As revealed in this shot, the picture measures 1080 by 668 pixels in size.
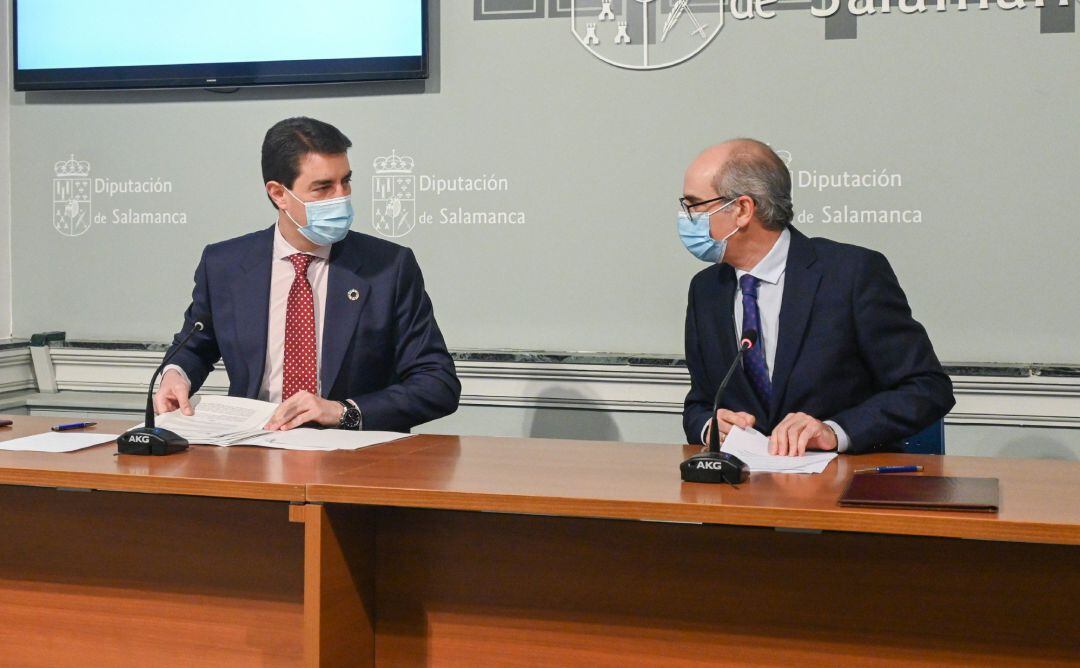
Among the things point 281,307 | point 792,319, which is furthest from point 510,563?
point 281,307

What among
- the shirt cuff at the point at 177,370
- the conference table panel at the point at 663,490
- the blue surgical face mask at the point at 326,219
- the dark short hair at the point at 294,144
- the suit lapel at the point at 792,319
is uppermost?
the dark short hair at the point at 294,144

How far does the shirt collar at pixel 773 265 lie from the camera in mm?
2758

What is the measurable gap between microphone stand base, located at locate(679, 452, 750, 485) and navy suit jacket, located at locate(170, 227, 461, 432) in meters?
1.06

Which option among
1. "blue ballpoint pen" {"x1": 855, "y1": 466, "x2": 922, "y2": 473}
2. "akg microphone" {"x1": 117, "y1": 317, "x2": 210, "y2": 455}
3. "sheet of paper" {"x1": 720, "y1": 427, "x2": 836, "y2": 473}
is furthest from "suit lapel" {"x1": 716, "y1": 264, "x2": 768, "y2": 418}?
"akg microphone" {"x1": 117, "y1": 317, "x2": 210, "y2": 455}

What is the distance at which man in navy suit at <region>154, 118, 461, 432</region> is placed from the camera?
9.57 ft

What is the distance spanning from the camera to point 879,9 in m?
3.47

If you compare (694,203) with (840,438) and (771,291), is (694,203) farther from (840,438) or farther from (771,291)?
(840,438)

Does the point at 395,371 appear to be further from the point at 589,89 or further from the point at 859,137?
the point at 859,137

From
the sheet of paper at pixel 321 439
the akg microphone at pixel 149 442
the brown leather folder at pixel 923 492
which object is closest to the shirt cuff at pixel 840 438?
the brown leather folder at pixel 923 492

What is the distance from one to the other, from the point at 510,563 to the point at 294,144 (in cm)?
135

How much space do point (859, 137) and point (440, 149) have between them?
4.35 feet

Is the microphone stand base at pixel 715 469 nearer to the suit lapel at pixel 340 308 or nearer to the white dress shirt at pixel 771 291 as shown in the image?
the white dress shirt at pixel 771 291

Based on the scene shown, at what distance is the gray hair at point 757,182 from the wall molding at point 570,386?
0.97 metres

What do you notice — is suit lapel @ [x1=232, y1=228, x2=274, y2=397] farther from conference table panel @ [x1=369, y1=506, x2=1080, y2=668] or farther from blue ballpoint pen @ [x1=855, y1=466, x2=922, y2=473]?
blue ballpoint pen @ [x1=855, y1=466, x2=922, y2=473]
